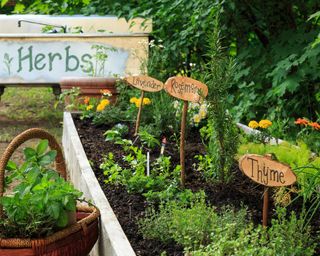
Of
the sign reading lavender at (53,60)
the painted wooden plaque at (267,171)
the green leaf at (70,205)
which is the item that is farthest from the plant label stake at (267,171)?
the sign reading lavender at (53,60)

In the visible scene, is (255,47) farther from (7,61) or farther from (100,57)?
(7,61)

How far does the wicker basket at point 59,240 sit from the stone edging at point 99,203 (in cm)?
7

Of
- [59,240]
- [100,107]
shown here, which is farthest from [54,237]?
[100,107]

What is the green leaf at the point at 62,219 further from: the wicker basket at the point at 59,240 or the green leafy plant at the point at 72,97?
the green leafy plant at the point at 72,97

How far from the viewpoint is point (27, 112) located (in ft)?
36.7

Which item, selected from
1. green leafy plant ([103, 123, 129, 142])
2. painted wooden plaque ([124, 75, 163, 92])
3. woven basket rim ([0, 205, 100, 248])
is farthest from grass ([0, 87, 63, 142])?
woven basket rim ([0, 205, 100, 248])

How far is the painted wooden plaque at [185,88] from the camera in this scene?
5.00 metres

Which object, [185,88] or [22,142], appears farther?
[185,88]

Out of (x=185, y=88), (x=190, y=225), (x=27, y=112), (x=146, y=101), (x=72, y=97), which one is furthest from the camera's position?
(x=27, y=112)

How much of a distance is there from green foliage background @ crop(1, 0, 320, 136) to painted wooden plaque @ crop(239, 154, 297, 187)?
3.07 m

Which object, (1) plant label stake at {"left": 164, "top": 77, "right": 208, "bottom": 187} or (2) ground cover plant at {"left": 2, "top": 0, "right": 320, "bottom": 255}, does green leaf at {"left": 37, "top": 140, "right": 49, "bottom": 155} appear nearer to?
(2) ground cover plant at {"left": 2, "top": 0, "right": 320, "bottom": 255}

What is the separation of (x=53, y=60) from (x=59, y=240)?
559 centimetres

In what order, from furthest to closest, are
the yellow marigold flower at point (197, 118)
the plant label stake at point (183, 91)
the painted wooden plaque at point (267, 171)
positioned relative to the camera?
1. the yellow marigold flower at point (197, 118)
2. the plant label stake at point (183, 91)
3. the painted wooden plaque at point (267, 171)

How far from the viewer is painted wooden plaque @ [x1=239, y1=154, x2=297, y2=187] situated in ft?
11.8
